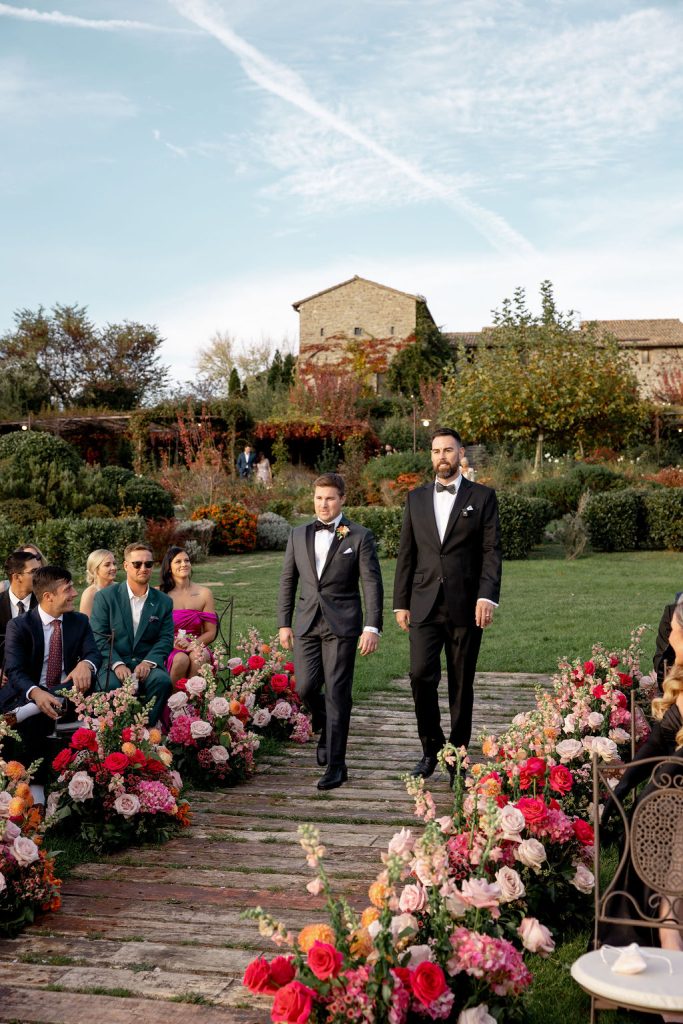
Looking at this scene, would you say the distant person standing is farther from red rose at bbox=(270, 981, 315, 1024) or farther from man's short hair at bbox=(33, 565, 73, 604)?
red rose at bbox=(270, 981, 315, 1024)

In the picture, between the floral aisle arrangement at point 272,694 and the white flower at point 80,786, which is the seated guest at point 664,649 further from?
the white flower at point 80,786

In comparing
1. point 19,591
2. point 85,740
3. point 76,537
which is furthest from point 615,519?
point 85,740

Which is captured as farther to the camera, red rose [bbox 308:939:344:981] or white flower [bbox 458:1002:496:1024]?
white flower [bbox 458:1002:496:1024]

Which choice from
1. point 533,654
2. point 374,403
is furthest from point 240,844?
point 374,403

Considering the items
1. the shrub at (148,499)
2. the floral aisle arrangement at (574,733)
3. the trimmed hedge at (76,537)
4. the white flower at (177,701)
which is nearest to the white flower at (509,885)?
the floral aisle arrangement at (574,733)

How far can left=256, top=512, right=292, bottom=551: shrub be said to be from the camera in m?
19.5

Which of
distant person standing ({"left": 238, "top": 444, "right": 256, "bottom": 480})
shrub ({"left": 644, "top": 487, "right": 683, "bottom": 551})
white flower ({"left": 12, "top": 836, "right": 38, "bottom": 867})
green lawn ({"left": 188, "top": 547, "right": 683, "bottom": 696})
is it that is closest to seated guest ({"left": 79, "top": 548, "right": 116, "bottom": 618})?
green lawn ({"left": 188, "top": 547, "right": 683, "bottom": 696})

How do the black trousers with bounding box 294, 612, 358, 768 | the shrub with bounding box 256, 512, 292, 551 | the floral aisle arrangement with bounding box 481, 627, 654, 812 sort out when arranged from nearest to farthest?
the floral aisle arrangement with bounding box 481, 627, 654, 812, the black trousers with bounding box 294, 612, 358, 768, the shrub with bounding box 256, 512, 292, 551

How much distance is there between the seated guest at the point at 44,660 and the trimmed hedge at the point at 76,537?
32.9ft

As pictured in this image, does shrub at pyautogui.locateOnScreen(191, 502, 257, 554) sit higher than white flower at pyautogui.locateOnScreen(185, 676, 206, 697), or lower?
higher

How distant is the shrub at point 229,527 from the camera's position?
18.8m

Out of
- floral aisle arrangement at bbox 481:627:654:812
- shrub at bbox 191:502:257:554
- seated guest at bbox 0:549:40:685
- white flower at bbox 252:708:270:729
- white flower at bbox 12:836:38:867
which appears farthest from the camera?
shrub at bbox 191:502:257:554

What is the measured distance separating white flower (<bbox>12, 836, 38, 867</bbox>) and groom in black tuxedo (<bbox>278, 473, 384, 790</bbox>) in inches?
82.8

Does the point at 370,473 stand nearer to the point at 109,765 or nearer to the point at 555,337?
the point at 555,337
